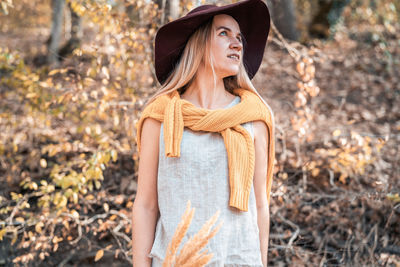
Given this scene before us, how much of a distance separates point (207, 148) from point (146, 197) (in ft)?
1.26

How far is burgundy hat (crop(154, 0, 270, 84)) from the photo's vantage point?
2.05 metres

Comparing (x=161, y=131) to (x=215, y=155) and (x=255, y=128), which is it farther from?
(x=255, y=128)

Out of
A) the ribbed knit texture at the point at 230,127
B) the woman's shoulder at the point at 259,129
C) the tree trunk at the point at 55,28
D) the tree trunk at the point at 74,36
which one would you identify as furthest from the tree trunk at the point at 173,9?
the tree trunk at the point at 55,28

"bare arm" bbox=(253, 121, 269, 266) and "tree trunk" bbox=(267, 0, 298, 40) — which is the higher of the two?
"tree trunk" bbox=(267, 0, 298, 40)

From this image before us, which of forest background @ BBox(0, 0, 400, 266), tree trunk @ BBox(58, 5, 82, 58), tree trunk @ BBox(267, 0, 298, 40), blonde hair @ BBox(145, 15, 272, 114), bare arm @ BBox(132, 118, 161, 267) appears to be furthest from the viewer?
tree trunk @ BBox(267, 0, 298, 40)

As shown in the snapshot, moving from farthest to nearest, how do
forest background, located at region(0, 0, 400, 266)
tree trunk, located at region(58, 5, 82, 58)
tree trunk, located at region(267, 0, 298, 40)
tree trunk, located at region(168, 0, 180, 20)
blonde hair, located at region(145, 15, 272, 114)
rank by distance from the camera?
tree trunk, located at region(267, 0, 298, 40) → tree trunk, located at region(58, 5, 82, 58) → tree trunk, located at region(168, 0, 180, 20) → forest background, located at region(0, 0, 400, 266) → blonde hair, located at region(145, 15, 272, 114)

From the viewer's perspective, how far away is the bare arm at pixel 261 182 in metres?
1.99

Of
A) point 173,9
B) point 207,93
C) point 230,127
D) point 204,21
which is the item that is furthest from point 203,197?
point 173,9

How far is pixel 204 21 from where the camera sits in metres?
2.10

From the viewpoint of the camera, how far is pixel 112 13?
351 centimetres

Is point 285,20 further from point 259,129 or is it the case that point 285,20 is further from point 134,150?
point 259,129

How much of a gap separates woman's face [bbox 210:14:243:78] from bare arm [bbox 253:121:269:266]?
309 millimetres

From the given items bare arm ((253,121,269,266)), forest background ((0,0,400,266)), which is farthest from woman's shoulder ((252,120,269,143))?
forest background ((0,0,400,266))

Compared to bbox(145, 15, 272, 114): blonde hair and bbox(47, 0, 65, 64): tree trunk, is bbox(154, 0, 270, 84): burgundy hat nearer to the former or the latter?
bbox(145, 15, 272, 114): blonde hair
